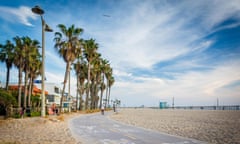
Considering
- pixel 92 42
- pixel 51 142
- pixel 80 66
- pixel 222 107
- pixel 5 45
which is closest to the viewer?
pixel 51 142

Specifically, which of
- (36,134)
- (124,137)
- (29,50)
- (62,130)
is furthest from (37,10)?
(29,50)

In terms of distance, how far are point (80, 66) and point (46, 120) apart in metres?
34.9

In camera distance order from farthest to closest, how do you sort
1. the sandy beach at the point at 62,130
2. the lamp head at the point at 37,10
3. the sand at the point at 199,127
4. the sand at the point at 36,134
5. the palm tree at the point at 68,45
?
the palm tree at the point at 68,45, the lamp head at the point at 37,10, the sand at the point at 199,127, the sandy beach at the point at 62,130, the sand at the point at 36,134

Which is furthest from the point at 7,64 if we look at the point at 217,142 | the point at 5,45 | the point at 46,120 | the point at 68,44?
the point at 217,142

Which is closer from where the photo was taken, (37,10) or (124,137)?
(124,137)

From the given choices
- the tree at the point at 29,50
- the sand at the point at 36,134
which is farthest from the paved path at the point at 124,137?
the tree at the point at 29,50

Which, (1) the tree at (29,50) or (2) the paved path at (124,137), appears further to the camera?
(1) the tree at (29,50)

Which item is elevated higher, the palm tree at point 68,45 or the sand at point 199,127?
the palm tree at point 68,45

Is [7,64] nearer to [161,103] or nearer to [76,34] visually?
[76,34]

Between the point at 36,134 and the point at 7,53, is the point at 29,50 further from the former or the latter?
the point at 36,134

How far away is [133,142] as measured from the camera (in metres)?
8.78

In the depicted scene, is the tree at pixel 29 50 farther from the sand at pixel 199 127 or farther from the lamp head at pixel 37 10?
the lamp head at pixel 37 10

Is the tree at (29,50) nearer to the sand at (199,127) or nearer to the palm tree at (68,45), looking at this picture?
the palm tree at (68,45)

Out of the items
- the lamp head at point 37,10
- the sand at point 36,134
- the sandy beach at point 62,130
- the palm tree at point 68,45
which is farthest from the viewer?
the palm tree at point 68,45
